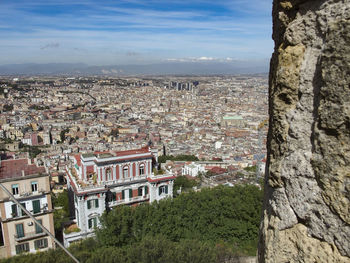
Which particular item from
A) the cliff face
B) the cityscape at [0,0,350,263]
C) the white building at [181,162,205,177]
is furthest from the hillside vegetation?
the white building at [181,162,205,177]

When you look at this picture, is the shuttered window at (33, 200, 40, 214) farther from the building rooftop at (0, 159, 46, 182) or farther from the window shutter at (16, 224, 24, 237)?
the building rooftop at (0, 159, 46, 182)

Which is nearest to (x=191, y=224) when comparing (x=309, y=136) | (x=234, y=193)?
(x=234, y=193)

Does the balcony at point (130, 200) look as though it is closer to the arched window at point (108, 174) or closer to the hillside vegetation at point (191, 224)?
the arched window at point (108, 174)

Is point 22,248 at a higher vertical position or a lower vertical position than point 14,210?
lower

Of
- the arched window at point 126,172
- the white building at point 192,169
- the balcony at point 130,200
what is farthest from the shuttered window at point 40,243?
the white building at point 192,169

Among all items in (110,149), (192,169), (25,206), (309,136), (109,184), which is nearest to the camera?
(309,136)

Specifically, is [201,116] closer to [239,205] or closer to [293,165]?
[239,205]

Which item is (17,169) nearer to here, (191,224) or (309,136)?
(191,224)

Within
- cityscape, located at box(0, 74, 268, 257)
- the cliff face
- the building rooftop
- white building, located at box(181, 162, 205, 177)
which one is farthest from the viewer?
white building, located at box(181, 162, 205, 177)
